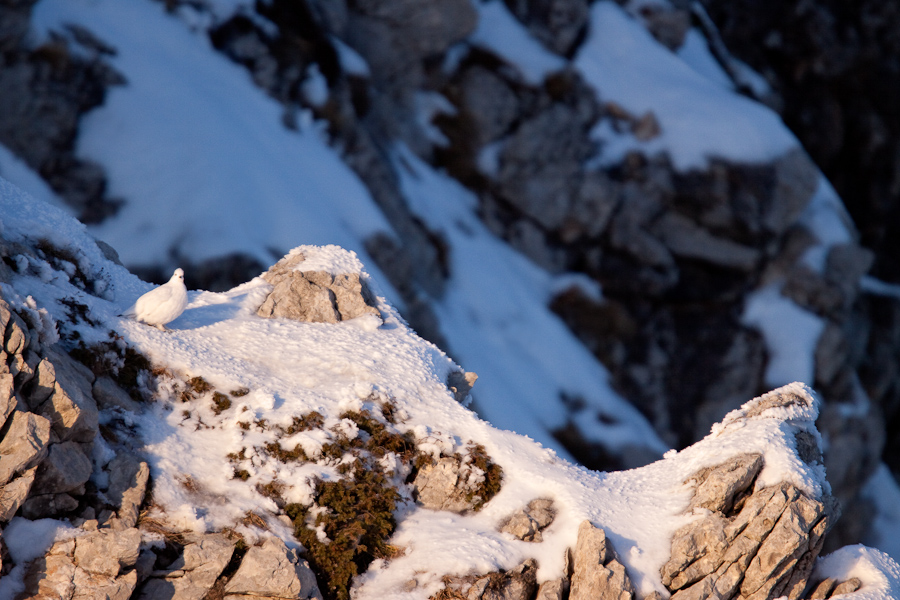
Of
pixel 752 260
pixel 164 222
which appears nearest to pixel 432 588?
pixel 164 222

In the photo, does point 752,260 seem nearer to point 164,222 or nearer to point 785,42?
point 785,42

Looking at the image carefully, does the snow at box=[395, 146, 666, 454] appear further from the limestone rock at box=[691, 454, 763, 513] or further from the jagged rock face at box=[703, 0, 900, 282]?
the jagged rock face at box=[703, 0, 900, 282]

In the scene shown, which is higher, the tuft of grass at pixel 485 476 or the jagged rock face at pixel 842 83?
the jagged rock face at pixel 842 83

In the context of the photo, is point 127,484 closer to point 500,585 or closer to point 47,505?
point 47,505

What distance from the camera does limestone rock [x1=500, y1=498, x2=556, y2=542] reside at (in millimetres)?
10750

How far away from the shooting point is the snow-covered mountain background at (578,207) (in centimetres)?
3247

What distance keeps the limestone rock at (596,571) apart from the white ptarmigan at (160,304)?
717 centimetres

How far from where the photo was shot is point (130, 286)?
1331 cm

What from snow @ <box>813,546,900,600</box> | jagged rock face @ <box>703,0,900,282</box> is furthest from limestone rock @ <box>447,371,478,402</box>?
jagged rock face @ <box>703,0,900,282</box>

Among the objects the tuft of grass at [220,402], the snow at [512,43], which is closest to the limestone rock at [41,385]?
the tuft of grass at [220,402]

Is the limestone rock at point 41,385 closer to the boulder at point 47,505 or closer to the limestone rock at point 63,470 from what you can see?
the limestone rock at point 63,470

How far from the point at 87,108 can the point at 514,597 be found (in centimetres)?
2416

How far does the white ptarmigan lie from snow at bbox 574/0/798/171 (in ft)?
117

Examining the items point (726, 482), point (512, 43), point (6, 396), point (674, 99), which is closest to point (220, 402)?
point (6, 396)
